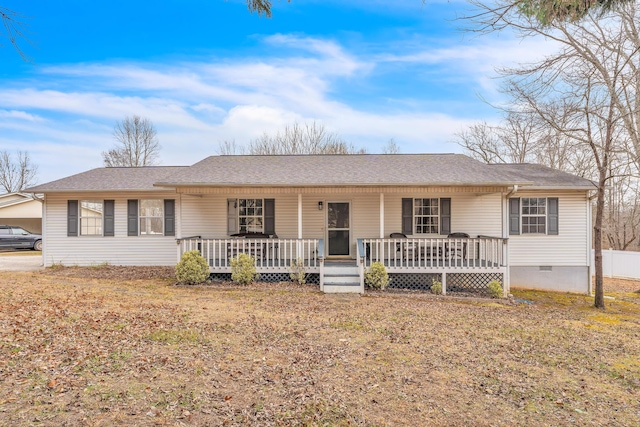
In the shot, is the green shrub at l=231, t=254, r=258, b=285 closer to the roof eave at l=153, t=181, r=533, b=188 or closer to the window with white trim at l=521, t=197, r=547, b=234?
the roof eave at l=153, t=181, r=533, b=188

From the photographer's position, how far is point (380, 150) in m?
30.0

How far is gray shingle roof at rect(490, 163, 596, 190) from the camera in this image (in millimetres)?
12148

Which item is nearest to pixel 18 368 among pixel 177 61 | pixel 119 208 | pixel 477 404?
pixel 477 404

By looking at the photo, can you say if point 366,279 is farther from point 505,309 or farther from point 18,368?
point 18,368

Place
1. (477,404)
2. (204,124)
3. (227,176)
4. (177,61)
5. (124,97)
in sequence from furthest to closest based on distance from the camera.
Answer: (204,124)
(124,97)
(177,61)
(227,176)
(477,404)

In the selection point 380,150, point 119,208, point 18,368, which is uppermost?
point 380,150

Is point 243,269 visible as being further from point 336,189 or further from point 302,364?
point 302,364

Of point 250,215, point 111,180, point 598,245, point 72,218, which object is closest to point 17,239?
point 72,218

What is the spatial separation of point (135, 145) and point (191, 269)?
2687 centimetres

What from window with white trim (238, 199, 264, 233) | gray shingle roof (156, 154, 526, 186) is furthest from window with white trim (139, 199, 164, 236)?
window with white trim (238, 199, 264, 233)

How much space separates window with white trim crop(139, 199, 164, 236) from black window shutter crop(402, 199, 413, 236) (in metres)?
8.53

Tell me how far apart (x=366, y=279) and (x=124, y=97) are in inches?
851

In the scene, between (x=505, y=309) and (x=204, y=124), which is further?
(x=204, y=124)

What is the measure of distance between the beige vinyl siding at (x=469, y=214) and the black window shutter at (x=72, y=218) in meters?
11.0
